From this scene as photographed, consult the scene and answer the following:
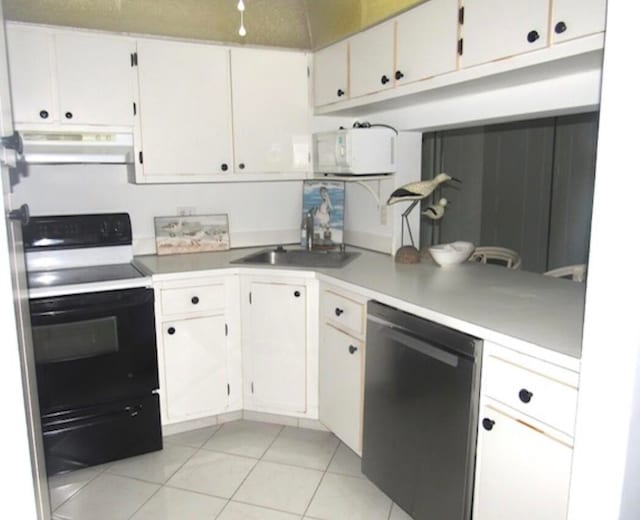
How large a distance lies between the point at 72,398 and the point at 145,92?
5.31 ft

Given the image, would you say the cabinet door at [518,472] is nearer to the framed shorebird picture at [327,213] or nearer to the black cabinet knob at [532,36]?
the black cabinet knob at [532,36]

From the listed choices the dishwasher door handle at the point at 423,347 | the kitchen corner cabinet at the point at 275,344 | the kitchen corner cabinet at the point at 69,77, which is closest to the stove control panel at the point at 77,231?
the kitchen corner cabinet at the point at 69,77

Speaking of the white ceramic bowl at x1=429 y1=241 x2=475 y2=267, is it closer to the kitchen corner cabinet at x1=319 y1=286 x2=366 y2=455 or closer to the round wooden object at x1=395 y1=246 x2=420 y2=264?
the round wooden object at x1=395 y1=246 x2=420 y2=264

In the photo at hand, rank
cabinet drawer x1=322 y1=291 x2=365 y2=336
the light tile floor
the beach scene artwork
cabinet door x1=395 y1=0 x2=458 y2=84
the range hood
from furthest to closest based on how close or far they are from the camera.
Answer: the beach scene artwork, the range hood, cabinet drawer x1=322 y1=291 x2=365 y2=336, the light tile floor, cabinet door x1=395 y1=0 x2=458 y2=84

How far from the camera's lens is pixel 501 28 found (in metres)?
1.85

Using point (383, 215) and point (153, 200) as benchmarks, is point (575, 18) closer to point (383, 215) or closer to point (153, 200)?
point (383, 215)

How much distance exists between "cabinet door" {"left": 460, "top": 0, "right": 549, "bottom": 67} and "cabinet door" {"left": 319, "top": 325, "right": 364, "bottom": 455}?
1313 mm

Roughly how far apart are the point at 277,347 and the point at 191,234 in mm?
958

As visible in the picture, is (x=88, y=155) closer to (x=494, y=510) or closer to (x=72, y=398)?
(x=72, y=398)

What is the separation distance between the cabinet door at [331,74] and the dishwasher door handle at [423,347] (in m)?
1.45

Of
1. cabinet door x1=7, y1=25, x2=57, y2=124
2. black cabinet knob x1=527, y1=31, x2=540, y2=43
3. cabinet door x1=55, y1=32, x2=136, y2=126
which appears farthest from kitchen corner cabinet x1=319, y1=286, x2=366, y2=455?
cabinet door x1=7, y1=25, x2=57, y2=124

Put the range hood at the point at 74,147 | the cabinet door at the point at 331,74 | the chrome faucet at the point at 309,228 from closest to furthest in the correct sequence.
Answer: the range hood at the point at 74,147, the cabinet door at the point at 331,74, the chrome faucet at the point at 309,228

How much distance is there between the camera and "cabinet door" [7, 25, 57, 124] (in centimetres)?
251

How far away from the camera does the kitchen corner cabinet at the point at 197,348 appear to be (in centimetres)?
271
